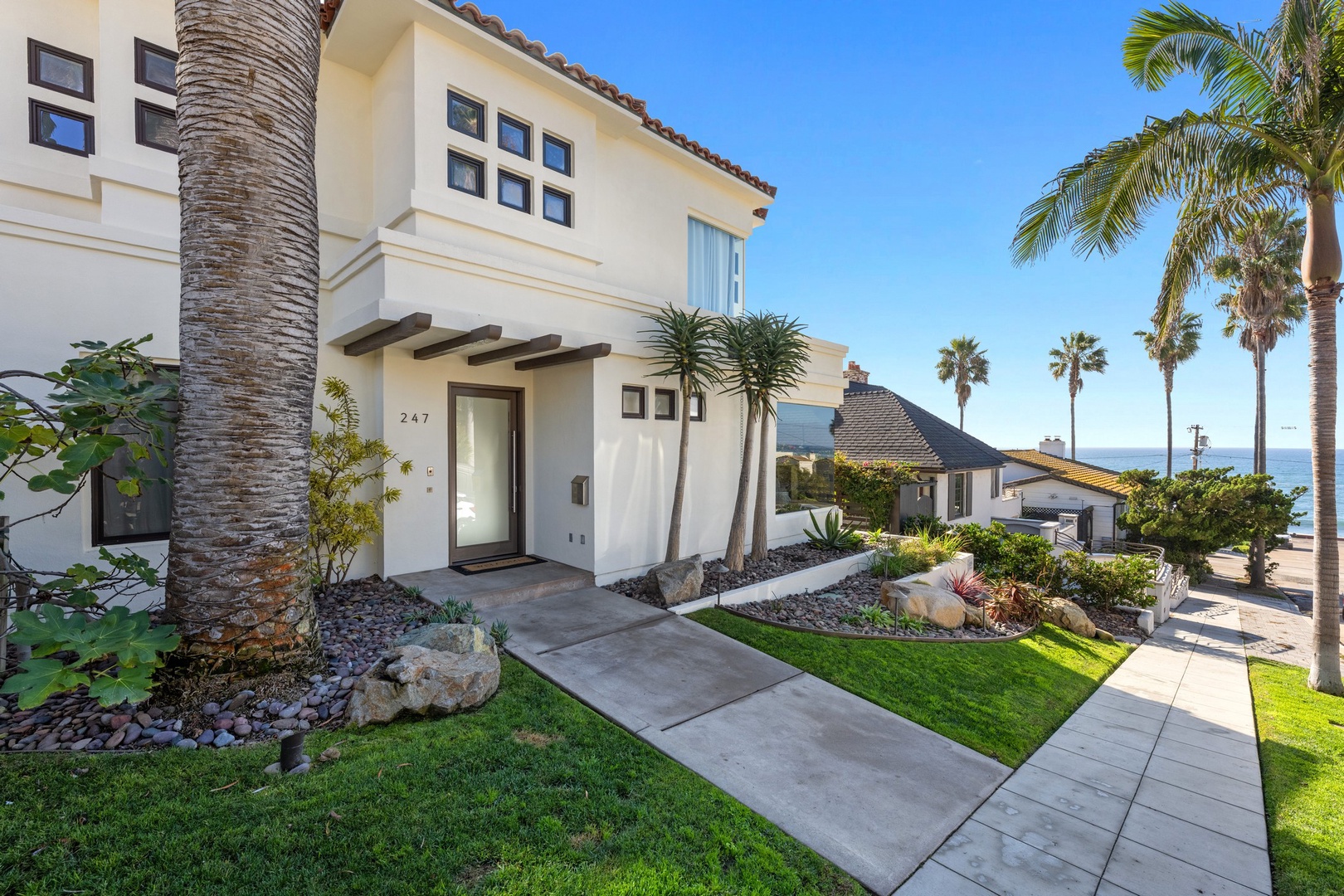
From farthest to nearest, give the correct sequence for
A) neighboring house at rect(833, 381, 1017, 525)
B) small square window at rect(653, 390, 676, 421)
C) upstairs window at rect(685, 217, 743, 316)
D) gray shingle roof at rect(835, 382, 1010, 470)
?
gray shingle roof at rect(835, 382, 1010, 470), neighboring house at rect(833, 381, 1017, 525), upstairs window at rect(685, 217, 743, 316), small square window at rect(653, 390, 676, 421)

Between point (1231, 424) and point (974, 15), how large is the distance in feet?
272

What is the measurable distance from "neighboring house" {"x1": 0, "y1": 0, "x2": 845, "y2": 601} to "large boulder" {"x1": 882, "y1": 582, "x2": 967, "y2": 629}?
297 cm

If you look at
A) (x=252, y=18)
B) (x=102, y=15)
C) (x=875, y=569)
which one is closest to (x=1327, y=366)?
(x=875, y=569)

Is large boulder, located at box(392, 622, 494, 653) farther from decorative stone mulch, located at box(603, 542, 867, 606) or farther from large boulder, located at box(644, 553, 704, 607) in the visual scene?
decorative stone mulch, located at box(603, 542, 867, 606)

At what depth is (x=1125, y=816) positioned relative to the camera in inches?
160

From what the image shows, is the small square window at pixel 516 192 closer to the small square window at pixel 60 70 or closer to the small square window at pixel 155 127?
the small square window at pixel 155 127

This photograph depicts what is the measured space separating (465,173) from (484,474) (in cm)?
425

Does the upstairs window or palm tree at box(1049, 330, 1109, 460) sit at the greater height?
palm tree at box(1049, 330, 1109, 460)

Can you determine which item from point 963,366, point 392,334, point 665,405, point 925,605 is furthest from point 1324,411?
point 963,366

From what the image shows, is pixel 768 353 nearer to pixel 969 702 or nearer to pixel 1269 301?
pixel 969 702

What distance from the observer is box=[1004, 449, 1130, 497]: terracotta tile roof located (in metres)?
26.6

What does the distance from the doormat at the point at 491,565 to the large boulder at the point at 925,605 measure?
5415mm

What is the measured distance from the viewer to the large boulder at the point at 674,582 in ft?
24.6

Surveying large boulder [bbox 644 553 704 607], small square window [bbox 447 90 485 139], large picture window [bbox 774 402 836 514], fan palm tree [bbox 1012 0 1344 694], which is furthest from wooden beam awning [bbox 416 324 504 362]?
fan palm tree [bbox 1012 0 1344 694]
